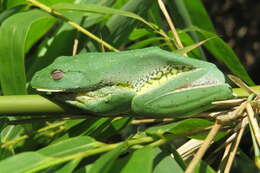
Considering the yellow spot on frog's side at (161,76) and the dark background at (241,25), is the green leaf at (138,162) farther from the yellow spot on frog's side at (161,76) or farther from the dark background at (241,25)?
the dark background at (241,25)

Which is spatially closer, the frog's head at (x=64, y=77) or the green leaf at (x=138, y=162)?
the green leaf at (x=138, y=162)

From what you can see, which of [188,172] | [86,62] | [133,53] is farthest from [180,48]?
[188,172]

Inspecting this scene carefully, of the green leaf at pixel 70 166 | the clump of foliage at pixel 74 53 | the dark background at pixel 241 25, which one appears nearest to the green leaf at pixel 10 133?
the clump of foliage at pixel 74 53

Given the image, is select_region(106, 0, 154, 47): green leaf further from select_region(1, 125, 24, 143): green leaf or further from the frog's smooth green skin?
select_region(1, 125, 24, 143): green leaf

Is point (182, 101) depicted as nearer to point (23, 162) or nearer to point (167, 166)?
point (167, 166)

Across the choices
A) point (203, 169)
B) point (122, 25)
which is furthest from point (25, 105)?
point (122, 25)

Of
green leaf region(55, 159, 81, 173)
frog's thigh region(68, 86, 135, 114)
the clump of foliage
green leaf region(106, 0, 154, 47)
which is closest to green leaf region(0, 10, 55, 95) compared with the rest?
the clump of foliage

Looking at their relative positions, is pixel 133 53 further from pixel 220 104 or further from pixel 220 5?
pixel 220 5
